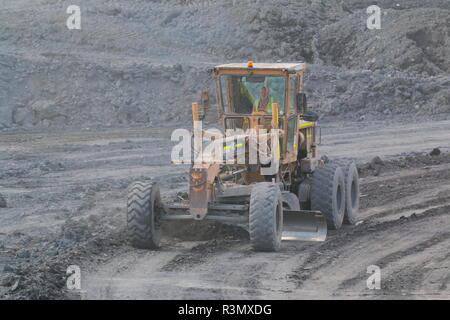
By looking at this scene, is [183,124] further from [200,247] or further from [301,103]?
[200,247]

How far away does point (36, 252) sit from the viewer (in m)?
12.9

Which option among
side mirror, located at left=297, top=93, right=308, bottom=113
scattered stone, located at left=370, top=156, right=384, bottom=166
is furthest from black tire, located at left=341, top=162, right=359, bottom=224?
scattered stone, located at left=370, top=156, right=384, bottom=166

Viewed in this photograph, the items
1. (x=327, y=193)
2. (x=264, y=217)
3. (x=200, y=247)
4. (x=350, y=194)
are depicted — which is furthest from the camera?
(x=350, y=194)

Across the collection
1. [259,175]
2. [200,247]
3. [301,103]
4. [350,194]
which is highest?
[301,103]

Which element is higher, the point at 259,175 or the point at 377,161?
the point at 259,175

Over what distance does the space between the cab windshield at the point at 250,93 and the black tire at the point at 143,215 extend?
2.14 m

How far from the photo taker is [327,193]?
14422mm

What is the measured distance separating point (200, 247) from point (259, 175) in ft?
4.94

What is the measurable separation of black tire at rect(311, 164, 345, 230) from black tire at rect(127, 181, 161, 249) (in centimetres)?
290

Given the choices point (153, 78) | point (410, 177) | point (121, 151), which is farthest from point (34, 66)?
point (410, 177)

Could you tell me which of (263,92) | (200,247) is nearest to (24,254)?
(200,247)

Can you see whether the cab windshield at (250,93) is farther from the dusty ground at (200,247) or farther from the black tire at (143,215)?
the black tire at (143,215)

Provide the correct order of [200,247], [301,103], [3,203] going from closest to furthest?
[200,247] → [301,103] → [3,203]

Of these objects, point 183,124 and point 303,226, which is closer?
point 303,226
